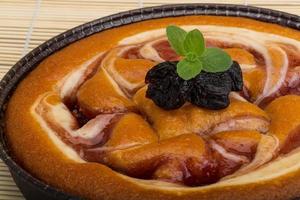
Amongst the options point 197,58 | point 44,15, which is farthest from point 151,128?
point 44,15

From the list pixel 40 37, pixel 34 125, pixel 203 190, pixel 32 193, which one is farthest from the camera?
pixel 40 37

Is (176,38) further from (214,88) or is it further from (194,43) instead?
(214,88)

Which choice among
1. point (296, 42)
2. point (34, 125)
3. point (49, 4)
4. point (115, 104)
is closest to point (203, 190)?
point (115, 104)

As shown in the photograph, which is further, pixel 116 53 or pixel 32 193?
pixel 116 53

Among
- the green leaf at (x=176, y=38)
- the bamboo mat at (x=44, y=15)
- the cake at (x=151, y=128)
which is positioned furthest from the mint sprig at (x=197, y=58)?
the bamboo mat at (x=44, y=15)

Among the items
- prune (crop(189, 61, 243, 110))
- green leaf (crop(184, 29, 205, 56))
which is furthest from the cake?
green leaf (crop(184, 29, 205, 56))

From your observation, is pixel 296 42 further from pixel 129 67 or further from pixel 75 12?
pixel 75 12
